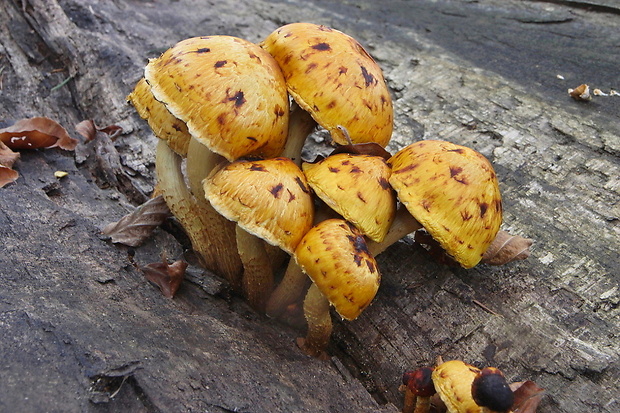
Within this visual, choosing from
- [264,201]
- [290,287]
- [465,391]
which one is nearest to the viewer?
[465,391]

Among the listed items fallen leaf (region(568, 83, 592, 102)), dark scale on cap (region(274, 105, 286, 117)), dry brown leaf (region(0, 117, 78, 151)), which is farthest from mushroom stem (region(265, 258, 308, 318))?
fallen leaf (region(568, 83, 592, 102))

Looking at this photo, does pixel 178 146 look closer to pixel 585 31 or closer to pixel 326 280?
pixel 326 280

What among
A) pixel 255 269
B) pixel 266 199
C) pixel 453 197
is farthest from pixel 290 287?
pixel 453 197

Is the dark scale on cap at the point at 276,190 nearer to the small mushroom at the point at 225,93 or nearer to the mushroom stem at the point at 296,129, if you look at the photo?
the small mushroom at the point at 225,93

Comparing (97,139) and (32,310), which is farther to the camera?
(97,139)

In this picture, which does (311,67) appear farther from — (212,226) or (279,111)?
(212,226)

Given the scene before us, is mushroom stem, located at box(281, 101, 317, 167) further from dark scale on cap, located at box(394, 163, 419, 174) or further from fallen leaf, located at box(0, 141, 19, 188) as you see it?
fallen leaf, located at box(0, 141, 19, 188)

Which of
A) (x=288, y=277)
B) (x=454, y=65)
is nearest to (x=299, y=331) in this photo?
(x=288, y=277)
